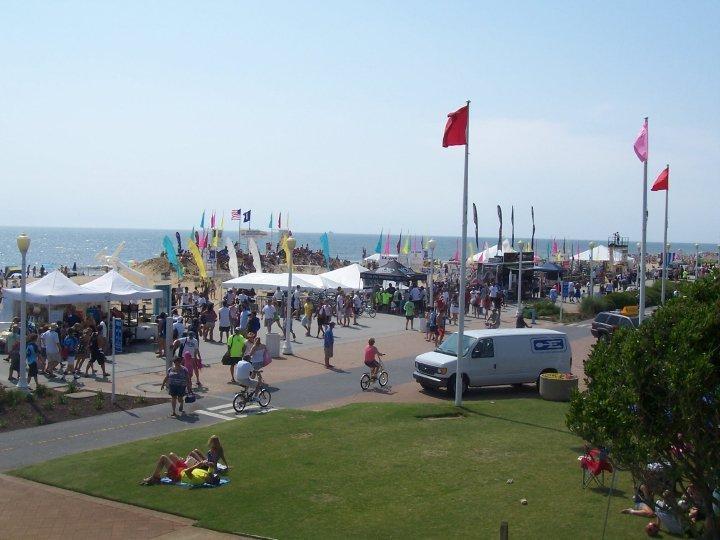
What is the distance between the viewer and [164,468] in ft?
41.5

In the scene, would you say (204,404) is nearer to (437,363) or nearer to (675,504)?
(437,363)

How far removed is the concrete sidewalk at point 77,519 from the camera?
1029 centimetres

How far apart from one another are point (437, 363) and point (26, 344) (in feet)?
35.0

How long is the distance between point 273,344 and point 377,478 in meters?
13.0

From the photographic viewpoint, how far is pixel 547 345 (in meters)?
20.2

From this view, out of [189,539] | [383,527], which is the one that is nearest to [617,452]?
[383,527]

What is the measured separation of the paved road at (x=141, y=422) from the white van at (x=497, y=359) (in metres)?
2.17

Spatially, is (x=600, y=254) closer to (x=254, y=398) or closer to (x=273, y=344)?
(x=273, y=344)

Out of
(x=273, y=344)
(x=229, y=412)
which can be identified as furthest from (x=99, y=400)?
(x=273, y=344)

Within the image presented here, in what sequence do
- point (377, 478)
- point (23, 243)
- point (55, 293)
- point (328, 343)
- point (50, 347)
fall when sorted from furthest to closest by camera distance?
point (55, 293)
point (328, 343)
point (50, 347)
point (23, 243)
point (377, 478)

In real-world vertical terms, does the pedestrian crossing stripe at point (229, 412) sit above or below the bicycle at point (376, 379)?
below

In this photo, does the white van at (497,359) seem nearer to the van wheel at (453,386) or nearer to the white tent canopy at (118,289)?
the van wheel at (453,386)

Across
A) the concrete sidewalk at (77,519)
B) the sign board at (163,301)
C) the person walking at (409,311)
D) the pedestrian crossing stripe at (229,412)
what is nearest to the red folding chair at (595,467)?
the concrete sidewalk at (77,519)

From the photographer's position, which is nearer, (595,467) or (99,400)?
(595,467)
